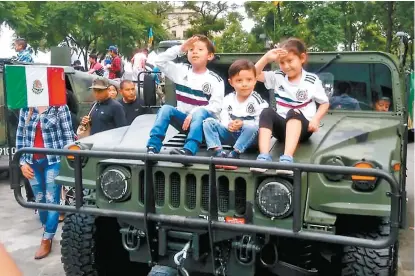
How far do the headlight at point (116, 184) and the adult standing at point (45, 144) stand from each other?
1690 millimetres

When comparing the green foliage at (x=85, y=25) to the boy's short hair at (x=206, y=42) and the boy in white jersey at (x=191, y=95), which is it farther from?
the boy's short hair at (x=206, y=42)

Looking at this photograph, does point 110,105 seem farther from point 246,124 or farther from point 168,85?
point 246,124

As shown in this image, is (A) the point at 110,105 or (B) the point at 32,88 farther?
(A) the point at 110,105

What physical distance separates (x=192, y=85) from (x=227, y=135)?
61cm

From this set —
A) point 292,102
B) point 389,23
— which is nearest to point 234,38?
point 389,23

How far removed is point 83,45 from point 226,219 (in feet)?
73.4

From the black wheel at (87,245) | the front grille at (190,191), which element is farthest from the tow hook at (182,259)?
the black wheel at (87,245)

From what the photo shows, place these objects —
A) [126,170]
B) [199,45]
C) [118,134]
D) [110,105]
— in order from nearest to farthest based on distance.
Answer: [126,170] → [199,45] → [118,134] → [110,105]

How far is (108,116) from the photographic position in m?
5.51

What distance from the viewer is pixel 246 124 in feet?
12.1

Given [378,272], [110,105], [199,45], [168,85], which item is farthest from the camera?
[110,105]

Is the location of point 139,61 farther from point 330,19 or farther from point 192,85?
point 330,19

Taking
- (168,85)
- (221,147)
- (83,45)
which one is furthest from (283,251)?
Answer: (83,45)

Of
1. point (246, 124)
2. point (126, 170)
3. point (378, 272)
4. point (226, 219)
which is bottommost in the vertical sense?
point (378, 272)
